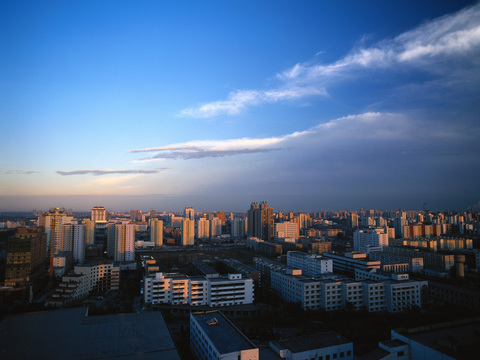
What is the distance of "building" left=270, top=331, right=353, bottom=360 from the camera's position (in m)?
4.15

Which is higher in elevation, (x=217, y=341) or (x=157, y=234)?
(x=217, y=341)

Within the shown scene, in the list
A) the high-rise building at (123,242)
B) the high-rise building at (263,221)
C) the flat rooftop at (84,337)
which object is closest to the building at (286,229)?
the high-rise building at (263,221)

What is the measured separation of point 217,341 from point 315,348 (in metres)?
1.27

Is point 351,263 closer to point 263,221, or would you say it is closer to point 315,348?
point 315,348

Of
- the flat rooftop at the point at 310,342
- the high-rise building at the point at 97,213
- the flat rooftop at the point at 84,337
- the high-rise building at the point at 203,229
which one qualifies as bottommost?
the high-rise building at the point at 203,229

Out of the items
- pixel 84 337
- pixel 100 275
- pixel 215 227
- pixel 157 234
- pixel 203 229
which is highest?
pixel 84 337

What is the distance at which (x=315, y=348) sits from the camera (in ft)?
14.0

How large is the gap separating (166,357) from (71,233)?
12858 mm

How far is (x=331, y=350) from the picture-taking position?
4.34 meters

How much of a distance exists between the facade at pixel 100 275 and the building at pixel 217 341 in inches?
212

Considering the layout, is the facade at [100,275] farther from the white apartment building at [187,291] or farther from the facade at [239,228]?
the facade at [239,228]

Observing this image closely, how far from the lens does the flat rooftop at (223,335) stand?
153 inches

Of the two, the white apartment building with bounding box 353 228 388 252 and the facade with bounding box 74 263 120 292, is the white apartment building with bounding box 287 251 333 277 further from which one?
the white apartment building with bounding box 353 228 388 252

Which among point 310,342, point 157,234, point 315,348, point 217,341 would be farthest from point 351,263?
point 157,234
